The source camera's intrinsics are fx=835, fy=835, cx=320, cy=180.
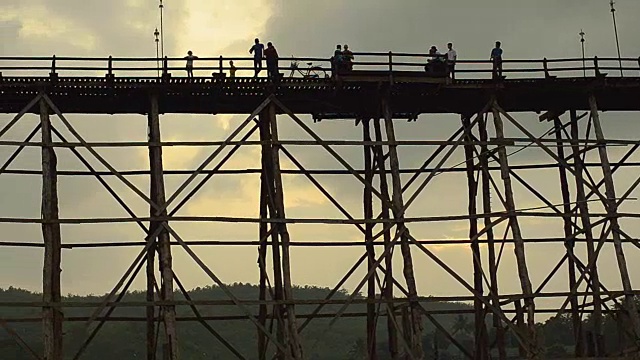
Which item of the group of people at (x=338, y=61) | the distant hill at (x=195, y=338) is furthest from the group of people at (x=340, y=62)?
the distant hill at (x=195, y=338)

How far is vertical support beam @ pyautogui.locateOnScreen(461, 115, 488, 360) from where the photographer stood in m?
22.3

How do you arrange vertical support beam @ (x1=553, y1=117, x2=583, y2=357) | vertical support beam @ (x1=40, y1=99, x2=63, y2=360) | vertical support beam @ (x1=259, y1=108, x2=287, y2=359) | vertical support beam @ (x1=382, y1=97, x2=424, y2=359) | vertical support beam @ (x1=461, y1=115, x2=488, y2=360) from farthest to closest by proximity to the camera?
1. vertical support beam @ (x1=553, y1=117, x2=583, y2=357)
2. vertical support beam @ (x1=461, y1=115, x2=488, y2=360)
3. vertical support beam @ (x1=259, y1=108, x2=287, y2=359)
4. vertical support beam @ (x1=382, y1=97, x2=424, y2=359)
5. vertical support beam @ (x1=40, y1=99, x2=63, y2=360)

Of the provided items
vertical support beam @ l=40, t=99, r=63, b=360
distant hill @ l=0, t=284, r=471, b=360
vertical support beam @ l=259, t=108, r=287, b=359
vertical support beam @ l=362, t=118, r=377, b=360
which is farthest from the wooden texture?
distant hill @ l=0, t=284, r=471, b=360

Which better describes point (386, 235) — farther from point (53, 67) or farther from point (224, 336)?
point (224, 336)

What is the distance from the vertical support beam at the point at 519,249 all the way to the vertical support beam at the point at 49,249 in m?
10.8

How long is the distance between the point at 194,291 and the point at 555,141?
261 ft

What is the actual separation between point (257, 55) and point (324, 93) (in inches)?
77.6

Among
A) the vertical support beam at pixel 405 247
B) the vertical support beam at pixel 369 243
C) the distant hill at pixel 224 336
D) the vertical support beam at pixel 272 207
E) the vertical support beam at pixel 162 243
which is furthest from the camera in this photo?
the distant hill at pixel 224 336

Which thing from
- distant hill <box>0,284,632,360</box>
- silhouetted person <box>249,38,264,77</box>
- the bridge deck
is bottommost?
distant hill <box>0,284,632,360</box>

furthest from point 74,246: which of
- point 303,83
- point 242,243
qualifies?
point 303,83

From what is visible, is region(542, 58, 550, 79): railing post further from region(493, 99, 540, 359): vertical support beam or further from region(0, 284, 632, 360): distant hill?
region(0, 284, 632, 360): distant hill

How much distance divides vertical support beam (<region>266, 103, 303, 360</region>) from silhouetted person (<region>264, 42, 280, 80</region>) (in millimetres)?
758

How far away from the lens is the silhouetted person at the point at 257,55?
21.0 meters

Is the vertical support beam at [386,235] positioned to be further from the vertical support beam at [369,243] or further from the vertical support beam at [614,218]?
the vertical support beam at [614,218]
